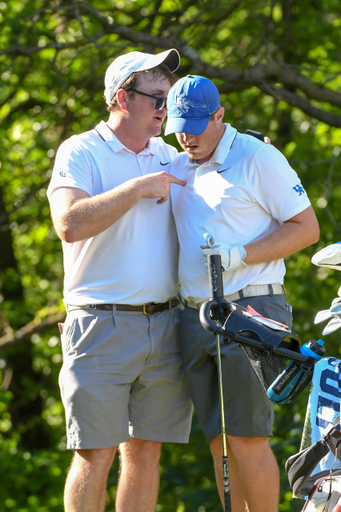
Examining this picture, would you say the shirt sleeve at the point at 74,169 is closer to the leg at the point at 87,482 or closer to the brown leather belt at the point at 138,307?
the brown leather belt at the point at 138,307

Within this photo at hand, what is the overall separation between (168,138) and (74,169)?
198cm

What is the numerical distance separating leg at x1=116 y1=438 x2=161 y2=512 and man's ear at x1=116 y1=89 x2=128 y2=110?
1.36 m

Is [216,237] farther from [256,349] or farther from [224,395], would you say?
[256,349]

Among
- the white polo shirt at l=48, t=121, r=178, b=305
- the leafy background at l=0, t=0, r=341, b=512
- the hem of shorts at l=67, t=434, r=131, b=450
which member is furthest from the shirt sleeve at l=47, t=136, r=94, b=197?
the leafy background at l=0, t=0, r=341, b=512

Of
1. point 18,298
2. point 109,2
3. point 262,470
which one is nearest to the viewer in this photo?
point 262,470

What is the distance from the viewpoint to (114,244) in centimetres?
273

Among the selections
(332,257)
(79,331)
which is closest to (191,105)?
(79,331)

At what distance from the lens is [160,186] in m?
2.59

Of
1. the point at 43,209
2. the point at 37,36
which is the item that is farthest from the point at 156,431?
the point at 43,209

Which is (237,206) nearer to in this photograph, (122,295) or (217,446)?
(122,295)

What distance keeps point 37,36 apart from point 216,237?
2870 mm

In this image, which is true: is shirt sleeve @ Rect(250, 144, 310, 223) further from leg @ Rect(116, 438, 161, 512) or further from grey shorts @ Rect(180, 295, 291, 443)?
leg @ Rect(116, 438, 161, 512)

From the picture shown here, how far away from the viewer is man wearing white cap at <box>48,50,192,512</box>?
260 centimetres

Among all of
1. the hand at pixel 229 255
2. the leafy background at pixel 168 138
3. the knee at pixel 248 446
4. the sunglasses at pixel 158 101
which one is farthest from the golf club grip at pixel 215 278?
the leafy background at pixel 168 138
